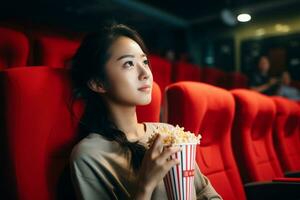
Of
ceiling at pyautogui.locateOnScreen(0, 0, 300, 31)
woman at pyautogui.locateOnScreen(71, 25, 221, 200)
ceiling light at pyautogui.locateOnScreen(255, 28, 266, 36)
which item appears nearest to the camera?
woman at pyautogui.locateOnScreen(71, 25, 221, 200)

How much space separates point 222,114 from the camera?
1415 millimetres

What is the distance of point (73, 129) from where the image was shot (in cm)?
94

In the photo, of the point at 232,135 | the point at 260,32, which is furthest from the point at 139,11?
the point at 232,135

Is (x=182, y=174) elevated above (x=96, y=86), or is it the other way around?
(x=96, y=86)

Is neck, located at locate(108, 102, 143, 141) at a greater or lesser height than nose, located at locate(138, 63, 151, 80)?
lesser

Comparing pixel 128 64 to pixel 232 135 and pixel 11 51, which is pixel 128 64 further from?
pixel 232 135

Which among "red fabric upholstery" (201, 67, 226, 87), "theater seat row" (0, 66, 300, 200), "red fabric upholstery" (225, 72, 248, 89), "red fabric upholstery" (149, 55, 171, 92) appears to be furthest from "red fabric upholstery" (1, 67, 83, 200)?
"red fabric upholstery" (225, 72, 248, 89)

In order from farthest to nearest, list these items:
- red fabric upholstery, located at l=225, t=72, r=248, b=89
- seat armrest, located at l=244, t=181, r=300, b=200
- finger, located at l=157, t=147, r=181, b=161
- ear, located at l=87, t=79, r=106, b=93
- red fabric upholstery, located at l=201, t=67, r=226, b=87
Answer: red fabric upholstery, located at l=225, t=72, r=248, b=89 → red fabric upholstery, located at l=201, t=67, r=226, b=87 → seat armrest, located at l=244, t=181, r=300, b=200 → ear, located at l=87, t=79, r=106, b=93 → finger, located at l=157, t=147, r=181, b=161

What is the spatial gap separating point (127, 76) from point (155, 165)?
10.8 inches

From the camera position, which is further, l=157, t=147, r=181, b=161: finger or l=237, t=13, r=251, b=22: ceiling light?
l=237, t=13, r=251, b=22: ceiling light

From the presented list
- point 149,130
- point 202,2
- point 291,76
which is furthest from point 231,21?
point 149,130

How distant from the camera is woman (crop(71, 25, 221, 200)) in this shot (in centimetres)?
84

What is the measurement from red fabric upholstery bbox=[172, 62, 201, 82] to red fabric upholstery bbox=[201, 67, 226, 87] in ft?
0.62

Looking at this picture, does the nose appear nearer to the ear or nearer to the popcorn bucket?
the ear
